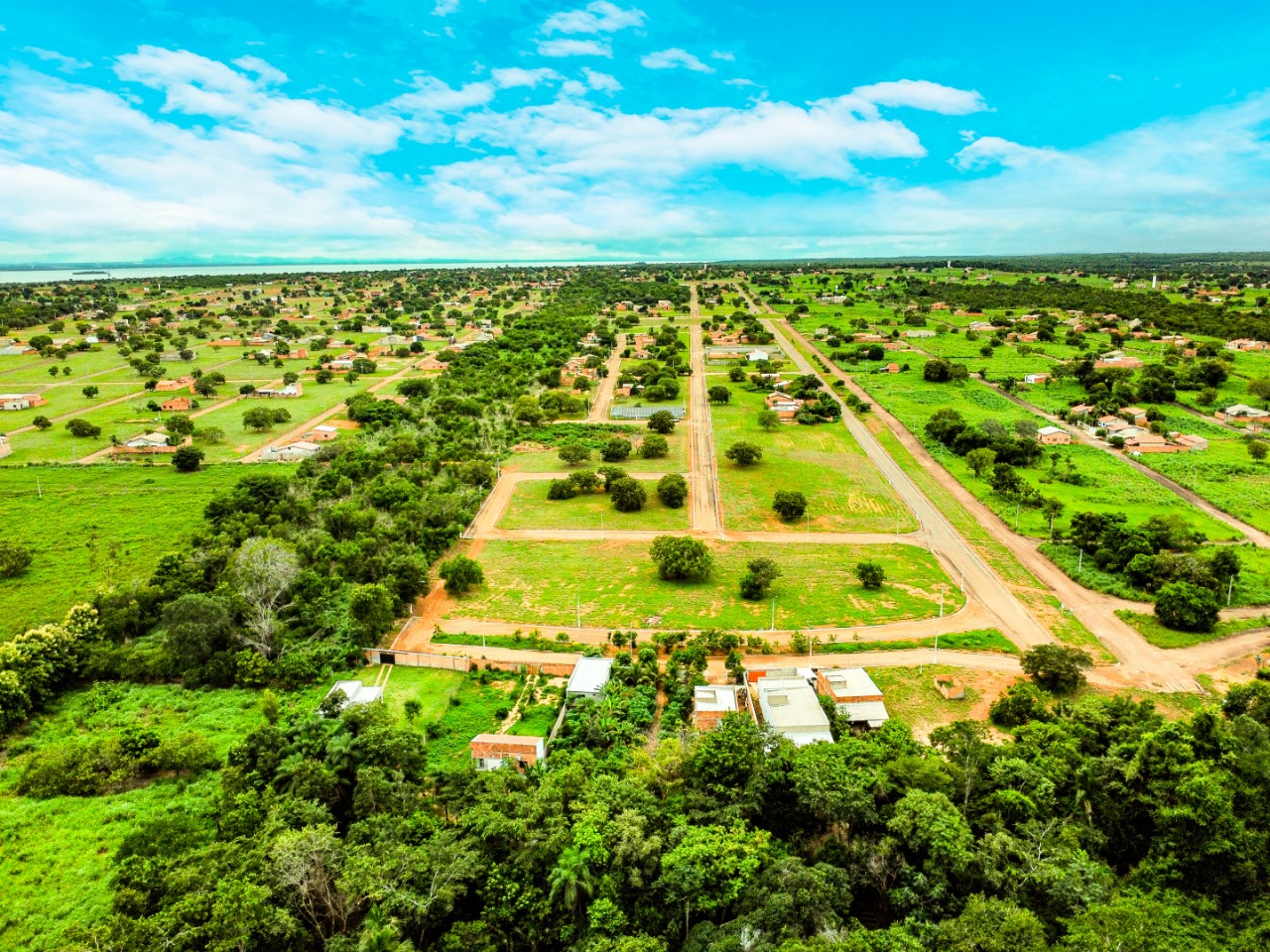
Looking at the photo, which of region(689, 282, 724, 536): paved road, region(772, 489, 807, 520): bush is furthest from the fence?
region(772, 489, 807, 520): bush

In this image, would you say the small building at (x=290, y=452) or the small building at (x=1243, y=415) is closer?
the small building at (x=290, y=452)

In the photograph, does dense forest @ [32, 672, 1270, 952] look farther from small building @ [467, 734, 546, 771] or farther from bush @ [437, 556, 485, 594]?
bush @ [437, 556, 485, 594]

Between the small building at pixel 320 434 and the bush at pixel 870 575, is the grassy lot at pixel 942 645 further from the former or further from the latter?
the small building at pixel 320 434

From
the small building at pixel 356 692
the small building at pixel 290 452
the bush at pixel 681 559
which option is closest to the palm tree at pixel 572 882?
the small building at pixel 356 692

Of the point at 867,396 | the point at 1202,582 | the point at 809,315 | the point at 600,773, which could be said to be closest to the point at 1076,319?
the point at 809,315

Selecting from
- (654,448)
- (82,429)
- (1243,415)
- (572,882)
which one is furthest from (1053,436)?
(82,429)
